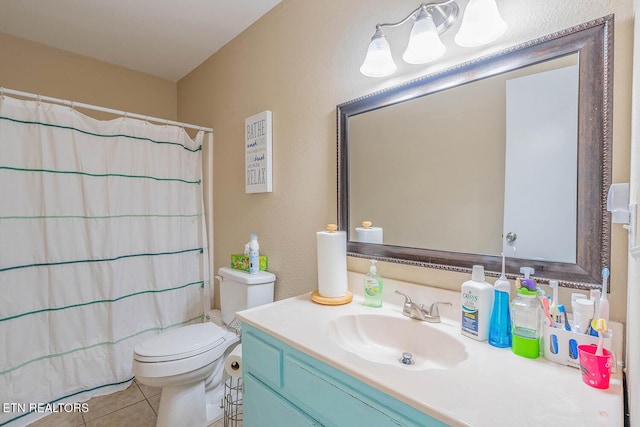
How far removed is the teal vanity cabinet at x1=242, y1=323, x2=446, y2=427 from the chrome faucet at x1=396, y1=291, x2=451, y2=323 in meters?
0.41

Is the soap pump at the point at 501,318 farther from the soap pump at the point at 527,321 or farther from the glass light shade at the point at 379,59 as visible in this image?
the glass light shade at the point at 379,59

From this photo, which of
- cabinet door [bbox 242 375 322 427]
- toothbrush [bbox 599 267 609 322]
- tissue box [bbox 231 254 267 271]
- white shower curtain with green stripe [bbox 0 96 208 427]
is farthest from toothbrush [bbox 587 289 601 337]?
white shower curtain with green stripe [bbox 0 96 208 427]

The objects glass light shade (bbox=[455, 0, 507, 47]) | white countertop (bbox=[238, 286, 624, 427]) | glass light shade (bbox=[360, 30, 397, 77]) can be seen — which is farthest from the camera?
glass light shade (bbox=[360, 30, 397, 77])

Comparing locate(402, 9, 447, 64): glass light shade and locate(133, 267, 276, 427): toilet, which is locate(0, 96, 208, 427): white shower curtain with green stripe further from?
locate(402, 9, 447, 64): glass light shade

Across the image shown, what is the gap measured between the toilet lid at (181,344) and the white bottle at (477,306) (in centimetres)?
125

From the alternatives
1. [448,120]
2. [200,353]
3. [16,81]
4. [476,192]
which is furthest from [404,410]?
[16,81]

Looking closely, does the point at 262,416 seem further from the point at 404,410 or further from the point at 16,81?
the point at 16,81

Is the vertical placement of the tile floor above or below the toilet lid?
below

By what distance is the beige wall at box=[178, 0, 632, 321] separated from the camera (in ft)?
2.68

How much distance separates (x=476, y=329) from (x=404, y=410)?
0.38 meters

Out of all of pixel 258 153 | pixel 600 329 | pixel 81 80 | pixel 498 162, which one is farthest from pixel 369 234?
pixel 81 80

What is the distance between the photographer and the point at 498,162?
97 centimetres

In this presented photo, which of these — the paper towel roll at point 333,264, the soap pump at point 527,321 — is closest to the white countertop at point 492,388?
the soap pump at point 527,321

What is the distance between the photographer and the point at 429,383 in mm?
673
